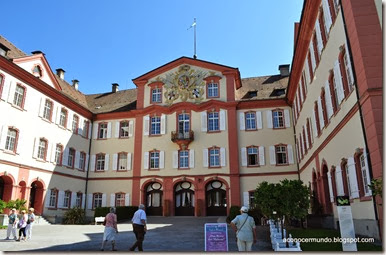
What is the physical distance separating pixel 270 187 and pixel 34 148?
717 inches

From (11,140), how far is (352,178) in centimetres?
2039

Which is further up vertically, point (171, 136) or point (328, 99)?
point (171, 136)

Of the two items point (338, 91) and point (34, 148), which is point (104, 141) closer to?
point (34, 148)

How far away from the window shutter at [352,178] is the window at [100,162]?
23083 mm

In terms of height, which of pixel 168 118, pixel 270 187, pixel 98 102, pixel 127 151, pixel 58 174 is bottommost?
pixel 270 187

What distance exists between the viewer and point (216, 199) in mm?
28375

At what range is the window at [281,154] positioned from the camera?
2793 centimetres

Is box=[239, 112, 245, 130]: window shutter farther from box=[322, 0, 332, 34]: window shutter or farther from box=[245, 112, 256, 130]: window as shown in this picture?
box=[322, 0, 332, 34]: window shutter

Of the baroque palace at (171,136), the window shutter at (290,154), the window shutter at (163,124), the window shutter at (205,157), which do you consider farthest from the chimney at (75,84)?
the window shutter at (290,154)

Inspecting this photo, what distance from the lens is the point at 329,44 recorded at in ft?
48.2

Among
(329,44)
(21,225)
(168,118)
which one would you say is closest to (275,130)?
(168,118)

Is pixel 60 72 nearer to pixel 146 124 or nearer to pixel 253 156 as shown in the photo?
pixel 146 124

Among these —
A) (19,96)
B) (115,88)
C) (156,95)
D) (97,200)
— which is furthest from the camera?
(115,88)

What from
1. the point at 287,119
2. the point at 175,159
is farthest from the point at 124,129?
the point at 287,119
